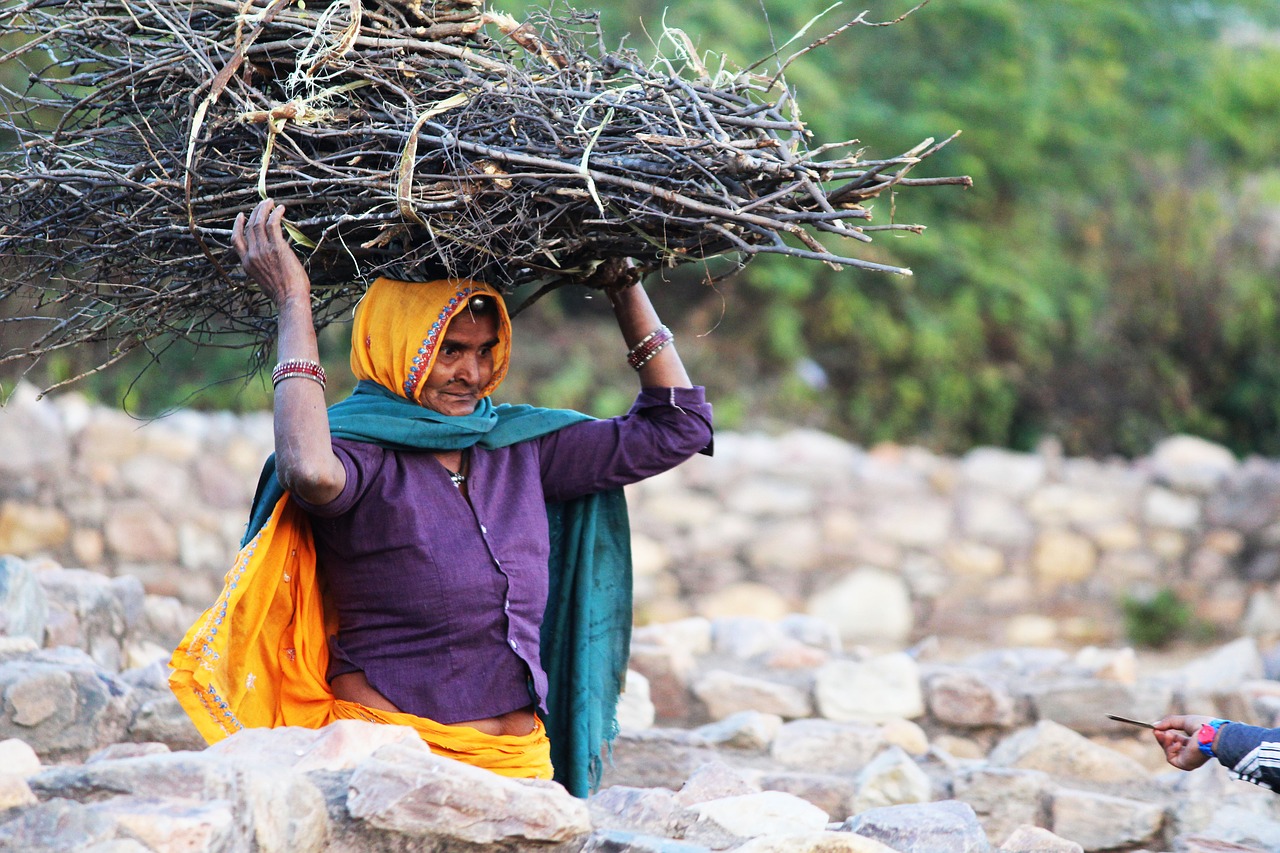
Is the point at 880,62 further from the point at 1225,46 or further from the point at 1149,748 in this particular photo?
the point at 1149,748

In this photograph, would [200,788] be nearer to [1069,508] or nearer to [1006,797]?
[1006,797]

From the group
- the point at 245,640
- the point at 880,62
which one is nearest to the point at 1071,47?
the point at 880,62

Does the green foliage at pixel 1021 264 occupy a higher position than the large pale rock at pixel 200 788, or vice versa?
the green foliage at pixel 1021 264

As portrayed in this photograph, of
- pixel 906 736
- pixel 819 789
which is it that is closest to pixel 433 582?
pixel 819 789

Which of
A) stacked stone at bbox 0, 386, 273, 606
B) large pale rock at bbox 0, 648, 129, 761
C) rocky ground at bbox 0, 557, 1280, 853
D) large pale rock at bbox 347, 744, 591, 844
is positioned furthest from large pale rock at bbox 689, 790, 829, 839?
stacked stone at bbox 0, 386, 273, 606

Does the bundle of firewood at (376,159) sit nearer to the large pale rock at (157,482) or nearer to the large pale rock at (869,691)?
the large pale rock at (869,691)

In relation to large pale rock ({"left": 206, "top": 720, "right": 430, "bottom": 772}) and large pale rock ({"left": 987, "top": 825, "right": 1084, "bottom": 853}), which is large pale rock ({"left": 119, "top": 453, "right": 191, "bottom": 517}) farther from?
large pale rock ({"left": 987, "top": 825, "right": 1084, "bottom": 853})

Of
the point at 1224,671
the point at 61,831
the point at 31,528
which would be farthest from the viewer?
the point at 31,528

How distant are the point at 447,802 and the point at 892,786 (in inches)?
67.7

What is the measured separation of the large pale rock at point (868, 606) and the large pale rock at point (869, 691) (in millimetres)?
Answer: 2888

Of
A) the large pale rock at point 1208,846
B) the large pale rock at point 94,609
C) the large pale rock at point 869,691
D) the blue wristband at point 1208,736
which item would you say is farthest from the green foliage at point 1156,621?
the large pale rock at point 94,609

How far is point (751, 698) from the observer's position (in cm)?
454

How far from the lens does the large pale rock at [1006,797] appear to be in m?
3.54

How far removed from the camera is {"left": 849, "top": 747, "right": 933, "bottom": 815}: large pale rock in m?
3.54
